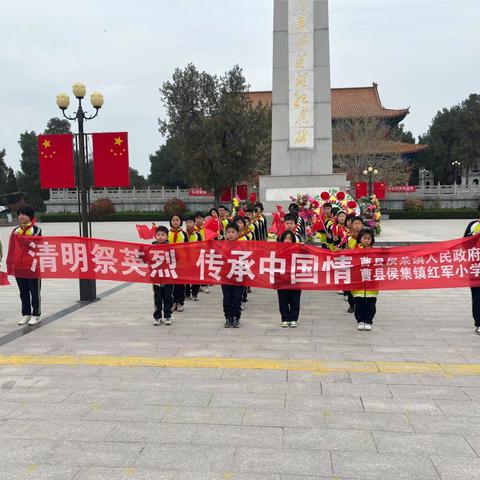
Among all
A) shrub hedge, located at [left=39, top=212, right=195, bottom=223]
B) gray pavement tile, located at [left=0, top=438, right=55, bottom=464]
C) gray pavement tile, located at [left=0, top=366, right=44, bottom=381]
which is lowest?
gray pavement tile, located at [left=0, top=366, right=44, bottom=381]

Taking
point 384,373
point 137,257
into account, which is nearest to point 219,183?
point 137,257

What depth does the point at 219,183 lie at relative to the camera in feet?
92.8

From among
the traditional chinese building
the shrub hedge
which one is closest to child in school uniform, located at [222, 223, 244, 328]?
the shrub hedge

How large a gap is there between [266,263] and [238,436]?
114 inches

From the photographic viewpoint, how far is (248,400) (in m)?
3.48

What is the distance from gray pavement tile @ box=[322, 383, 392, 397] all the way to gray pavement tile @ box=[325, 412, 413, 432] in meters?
0.32

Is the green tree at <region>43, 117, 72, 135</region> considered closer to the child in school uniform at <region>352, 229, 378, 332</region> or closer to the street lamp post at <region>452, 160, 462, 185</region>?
the street lamp post at <region>452, 160, 462, 185</region>

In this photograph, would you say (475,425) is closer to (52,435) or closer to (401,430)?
(401,430)

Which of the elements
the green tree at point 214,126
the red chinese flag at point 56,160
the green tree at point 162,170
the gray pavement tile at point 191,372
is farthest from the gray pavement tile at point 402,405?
the green tree at point 162,170

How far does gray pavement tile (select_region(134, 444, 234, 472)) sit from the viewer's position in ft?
8.57

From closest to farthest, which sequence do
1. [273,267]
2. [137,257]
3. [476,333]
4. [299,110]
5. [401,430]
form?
[401,430] → [476,333] → [273,267] → [137,257] → [299,110]

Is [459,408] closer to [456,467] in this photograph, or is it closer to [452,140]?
[456,467]

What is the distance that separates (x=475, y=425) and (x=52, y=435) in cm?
285

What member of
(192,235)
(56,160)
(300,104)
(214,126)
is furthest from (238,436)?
(214,126)
